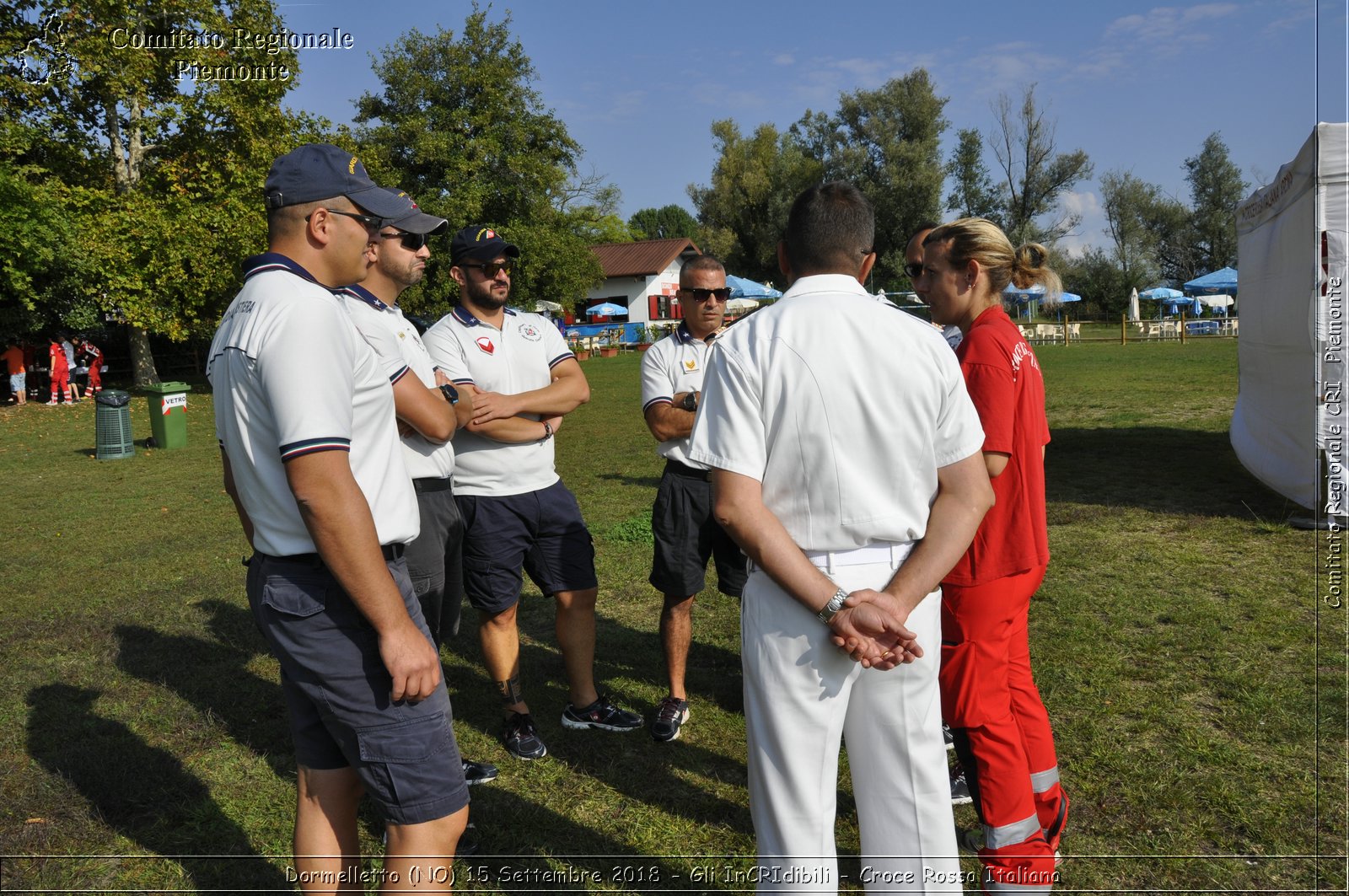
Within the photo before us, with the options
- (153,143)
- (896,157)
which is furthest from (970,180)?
(153,143)

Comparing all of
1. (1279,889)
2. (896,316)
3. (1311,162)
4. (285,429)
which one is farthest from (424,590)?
(1311,162)

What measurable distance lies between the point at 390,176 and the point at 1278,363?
31.3 metres

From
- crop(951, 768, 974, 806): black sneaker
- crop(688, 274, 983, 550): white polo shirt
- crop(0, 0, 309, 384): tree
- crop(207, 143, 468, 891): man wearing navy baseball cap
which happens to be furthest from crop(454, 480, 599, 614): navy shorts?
crop(0, 0, 309, 384): tree

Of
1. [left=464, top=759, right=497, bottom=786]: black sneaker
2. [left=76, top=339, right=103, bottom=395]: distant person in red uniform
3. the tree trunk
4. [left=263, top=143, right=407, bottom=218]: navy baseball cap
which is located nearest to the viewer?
[left=263, top=143, right=407, bottom=218]: navy baseball cap

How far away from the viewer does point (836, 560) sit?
218 centimetres

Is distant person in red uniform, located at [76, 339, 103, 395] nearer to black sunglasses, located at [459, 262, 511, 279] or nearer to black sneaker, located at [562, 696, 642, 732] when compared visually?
black sunglasses, located at [459, 262, 511, 279]

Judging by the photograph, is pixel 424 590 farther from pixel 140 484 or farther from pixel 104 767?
pixel 140 484

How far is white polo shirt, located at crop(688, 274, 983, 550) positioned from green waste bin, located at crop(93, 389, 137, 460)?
15.4 meters

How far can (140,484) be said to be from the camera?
12.1 m

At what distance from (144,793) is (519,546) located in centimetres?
191

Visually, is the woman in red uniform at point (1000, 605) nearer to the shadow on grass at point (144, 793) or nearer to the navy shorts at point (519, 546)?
the navy shorts at point (519, 546)

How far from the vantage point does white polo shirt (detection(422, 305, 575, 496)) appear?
13.5 feet

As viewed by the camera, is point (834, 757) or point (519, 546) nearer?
point (834, 757)

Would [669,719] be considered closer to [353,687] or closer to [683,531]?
[683,531]
